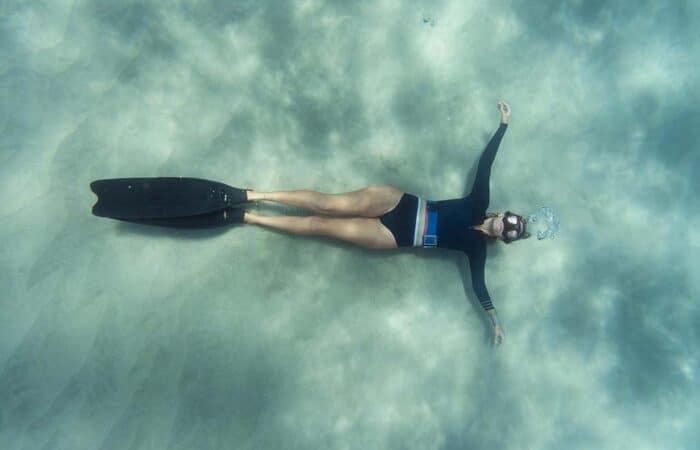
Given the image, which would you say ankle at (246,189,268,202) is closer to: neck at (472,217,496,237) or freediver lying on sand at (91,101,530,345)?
freediver lying on sand at (91,101,530,345)

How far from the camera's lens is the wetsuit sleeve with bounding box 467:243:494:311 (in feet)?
15.1

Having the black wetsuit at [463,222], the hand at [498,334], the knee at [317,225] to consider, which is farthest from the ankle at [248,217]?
the hand at [498,334]

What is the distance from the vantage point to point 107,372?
13.3ft

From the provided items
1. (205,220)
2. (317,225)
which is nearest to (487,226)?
(317,225)

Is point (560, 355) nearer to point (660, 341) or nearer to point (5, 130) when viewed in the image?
point (660, 341)

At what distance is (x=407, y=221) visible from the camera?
4578 mm

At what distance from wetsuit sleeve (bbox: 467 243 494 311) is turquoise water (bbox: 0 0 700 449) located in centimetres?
46

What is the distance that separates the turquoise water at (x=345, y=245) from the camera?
13.7 ft

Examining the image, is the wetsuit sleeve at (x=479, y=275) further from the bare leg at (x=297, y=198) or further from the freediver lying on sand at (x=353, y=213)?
the bare leg at (x=297, y=198)

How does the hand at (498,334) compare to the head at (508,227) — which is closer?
the head at (508,227)

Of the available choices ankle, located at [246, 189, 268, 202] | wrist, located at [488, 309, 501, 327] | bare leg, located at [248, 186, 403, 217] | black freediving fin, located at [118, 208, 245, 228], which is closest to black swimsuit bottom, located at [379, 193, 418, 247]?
bare leg, located at [248, 186, 403, 217]

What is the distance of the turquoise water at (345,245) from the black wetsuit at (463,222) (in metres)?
0.47

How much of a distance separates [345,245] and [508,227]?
6.06 feet

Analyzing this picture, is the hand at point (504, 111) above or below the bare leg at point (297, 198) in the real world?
above
